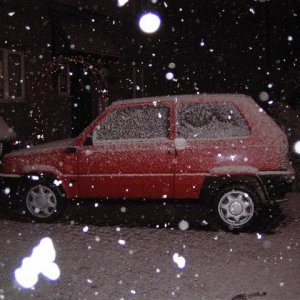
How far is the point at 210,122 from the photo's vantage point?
24.2 feet

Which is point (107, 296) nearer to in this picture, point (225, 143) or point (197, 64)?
point (225, 143)

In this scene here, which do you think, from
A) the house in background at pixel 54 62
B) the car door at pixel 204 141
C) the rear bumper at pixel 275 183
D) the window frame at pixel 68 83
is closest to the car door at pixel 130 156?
the car door at pixel 204 141

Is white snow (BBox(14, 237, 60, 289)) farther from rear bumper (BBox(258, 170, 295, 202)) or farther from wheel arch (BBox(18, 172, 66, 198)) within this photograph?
rear bumper (BBox(258, 170, 295, 202))

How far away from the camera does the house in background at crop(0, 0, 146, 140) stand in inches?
541

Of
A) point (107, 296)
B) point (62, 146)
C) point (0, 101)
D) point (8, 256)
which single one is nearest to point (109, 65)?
point (0, 101)

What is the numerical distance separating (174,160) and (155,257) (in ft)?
5.56

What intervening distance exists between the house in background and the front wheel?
19.0 feet

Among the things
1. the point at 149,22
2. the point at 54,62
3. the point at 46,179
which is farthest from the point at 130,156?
the point at 149,22

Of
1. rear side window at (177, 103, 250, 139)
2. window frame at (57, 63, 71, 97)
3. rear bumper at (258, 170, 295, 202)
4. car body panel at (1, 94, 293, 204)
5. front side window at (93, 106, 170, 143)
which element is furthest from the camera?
window frame at (57, 63, 71, 97)

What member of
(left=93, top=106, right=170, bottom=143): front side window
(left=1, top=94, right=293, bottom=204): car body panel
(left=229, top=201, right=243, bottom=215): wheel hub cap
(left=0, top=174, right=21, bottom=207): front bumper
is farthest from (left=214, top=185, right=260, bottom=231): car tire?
(left=0, top=174, right=21, bottom=207): front bumper

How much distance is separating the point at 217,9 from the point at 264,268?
20.6 metres

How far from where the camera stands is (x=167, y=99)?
755 cm

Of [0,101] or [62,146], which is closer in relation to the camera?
[62,146]

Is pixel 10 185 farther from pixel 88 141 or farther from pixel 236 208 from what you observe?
pixel 236 208
